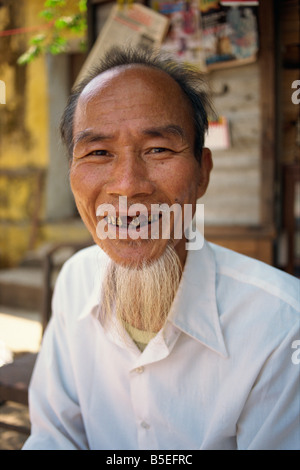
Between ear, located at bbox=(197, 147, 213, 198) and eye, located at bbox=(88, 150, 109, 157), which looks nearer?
eye, located at bbox=(88, 150, 109, 157)

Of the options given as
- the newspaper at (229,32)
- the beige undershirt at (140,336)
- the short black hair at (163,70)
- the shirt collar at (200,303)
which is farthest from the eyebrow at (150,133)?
the newspaper at (229,32)

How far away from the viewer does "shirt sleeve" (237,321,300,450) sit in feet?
4.37

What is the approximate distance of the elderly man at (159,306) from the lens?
53.0 inches

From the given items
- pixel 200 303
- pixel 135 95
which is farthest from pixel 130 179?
pixel 200 303

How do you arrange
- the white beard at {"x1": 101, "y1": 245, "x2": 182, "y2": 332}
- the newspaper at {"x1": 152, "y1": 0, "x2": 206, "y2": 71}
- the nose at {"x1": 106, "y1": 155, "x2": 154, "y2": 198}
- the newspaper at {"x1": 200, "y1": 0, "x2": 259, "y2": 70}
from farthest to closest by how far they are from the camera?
the newspaper at {"x1": 152, "y1": 0, "x2": 206, "y2": 71} → the newspaper at {"x1": 200, "y1": 0, "x2": 259, "y2": 70} → the white beard at {"x1": 101, "y1": 245, "x2": 182, "y2": 332} → the nose at {"x1": 106, "y1": 155, "x2": 154, "y2": 198}

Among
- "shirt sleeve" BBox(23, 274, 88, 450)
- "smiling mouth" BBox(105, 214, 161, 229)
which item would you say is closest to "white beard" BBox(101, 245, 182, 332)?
"smiling mouth" BBox(105, 214, 161, 229)

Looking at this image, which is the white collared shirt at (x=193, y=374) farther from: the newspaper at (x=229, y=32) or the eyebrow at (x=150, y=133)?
the newspaper at (x=229, y=32)

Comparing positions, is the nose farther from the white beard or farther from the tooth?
the white beard

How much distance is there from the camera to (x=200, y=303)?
5.00 feet

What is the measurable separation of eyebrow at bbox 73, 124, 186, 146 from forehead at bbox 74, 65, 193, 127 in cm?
4

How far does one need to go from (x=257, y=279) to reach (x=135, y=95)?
0.77 meters

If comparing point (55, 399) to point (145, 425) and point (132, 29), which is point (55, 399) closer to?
point (145, 425)

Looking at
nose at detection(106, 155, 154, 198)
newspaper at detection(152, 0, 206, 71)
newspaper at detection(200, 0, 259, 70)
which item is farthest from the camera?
newspaper at detection(152, 0, 206, 71)

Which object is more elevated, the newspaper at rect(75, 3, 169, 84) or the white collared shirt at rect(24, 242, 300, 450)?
the newspaper at rect(75, 3, 169, 84)
